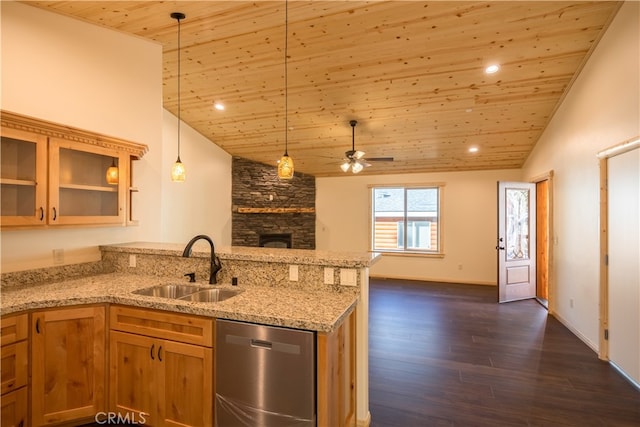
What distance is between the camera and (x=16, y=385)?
1.90m

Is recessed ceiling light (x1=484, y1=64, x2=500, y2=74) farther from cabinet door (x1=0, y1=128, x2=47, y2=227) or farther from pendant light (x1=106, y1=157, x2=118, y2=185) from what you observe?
cabinet door (x1=0, y1=128, x2=47, y2=227)

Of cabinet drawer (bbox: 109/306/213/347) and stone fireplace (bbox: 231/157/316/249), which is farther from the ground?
stone fireplace (bbox: 231/157/316/249)

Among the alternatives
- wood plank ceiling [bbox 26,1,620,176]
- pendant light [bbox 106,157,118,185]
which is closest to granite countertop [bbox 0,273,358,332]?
→ pendant light [bbox 106,157,118,185]

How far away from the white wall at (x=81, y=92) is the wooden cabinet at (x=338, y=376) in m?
2.32

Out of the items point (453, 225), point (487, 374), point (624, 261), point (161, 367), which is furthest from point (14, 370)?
point (453, 225)

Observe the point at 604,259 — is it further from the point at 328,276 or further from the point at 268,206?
the point at 268,206

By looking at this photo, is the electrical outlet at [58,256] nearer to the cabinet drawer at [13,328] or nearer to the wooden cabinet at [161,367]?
the cabinet drawer at [13,328]

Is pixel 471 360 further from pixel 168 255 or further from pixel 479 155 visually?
pixel 479 155

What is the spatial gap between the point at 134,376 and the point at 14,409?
64 cm

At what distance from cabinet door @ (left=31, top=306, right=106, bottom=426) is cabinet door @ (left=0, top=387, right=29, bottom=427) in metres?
0.04

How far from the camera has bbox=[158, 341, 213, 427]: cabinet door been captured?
1877mm

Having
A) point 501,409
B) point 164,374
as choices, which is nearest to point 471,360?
point 501,409

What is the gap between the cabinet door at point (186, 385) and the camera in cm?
188

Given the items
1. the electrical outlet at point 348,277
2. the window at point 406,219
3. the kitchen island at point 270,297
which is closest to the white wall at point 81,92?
the kitchen island at point 270,297
